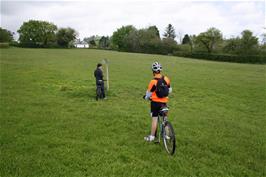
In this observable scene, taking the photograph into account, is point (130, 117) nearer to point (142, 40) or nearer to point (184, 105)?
point (184, 105)

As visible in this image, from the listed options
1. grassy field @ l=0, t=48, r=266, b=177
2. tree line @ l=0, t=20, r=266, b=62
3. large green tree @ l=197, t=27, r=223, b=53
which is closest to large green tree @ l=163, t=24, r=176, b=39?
tree line @ l=0, t=20, r=266, b=62

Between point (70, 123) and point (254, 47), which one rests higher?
point (254, 47)

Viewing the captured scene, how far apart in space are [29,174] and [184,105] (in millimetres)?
8142

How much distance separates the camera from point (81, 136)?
21.4 ft

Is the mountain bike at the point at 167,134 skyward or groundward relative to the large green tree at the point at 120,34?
groundward

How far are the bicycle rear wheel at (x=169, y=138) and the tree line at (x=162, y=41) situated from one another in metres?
60.1

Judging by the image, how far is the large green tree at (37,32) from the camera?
317ft

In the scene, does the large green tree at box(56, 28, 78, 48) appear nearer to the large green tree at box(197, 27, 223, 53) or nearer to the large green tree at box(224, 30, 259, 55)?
the large green tree at box(197, 27, 223, 53)

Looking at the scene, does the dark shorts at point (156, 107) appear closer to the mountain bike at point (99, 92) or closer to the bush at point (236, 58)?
the mountain bike at point (99, 92)

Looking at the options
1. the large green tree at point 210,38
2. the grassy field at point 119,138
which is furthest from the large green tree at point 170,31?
the grassy field at point 119,138

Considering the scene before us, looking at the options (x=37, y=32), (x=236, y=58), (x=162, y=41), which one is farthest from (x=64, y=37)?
(x=236, y=58)

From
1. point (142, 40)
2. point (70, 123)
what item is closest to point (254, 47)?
point (142, 40)

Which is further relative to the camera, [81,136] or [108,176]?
[81,136]

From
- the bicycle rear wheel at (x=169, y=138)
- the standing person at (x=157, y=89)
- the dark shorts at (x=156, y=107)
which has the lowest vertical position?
the bicycle rear wheel at (x=169, y=138)
